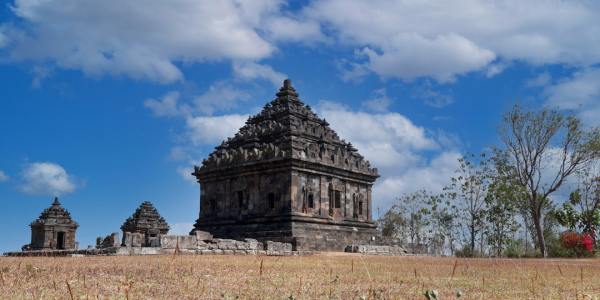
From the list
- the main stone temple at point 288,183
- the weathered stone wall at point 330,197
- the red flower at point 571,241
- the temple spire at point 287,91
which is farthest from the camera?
the temple spire at point 287,91

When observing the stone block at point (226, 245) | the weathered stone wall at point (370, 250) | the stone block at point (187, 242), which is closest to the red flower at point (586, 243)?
the weathered stone wall at point (370, 250)

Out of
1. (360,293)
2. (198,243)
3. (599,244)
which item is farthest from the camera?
(599,244)

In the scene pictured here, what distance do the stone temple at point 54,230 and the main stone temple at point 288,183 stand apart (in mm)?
19051

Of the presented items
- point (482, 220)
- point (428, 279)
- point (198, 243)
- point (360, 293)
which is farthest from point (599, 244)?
point (360, 293)

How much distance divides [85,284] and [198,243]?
55.0 ft

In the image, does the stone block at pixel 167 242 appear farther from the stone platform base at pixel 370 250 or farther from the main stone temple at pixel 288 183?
the stone platform base at pixel 370 250

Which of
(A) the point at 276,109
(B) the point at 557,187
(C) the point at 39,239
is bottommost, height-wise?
(C) the point at 39,239

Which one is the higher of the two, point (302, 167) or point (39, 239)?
point (302, 167)

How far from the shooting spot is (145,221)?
48.7m

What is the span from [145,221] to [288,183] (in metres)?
19.0

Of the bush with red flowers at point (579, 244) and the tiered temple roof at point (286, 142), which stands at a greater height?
the tiered temple roof at point (286, 142)

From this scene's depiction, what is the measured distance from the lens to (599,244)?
45.0 metres

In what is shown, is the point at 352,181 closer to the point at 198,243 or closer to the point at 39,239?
the point at 198,243

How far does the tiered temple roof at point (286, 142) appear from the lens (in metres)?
35.5
